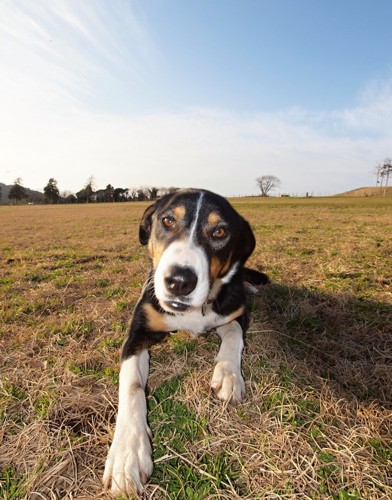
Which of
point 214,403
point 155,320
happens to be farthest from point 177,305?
point 214,403

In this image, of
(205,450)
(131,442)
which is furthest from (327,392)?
(131,442)

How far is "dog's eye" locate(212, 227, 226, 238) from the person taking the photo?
360 centimetres

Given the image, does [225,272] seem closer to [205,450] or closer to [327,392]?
[327,392]

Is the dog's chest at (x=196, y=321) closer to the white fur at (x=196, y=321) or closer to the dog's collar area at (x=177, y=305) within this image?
the white fur at (x=196, y=321)

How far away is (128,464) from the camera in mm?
2068

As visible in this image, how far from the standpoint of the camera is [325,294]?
5434mm

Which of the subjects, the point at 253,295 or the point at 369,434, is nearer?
the point at 369,434

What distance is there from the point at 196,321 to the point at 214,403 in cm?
117

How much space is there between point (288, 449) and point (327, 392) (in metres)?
0.77

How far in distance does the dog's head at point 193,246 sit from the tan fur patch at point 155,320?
467mm

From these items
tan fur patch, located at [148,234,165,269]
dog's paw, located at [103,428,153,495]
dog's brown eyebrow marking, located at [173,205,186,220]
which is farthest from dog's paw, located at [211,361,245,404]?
dog's brown eyebrow marking, located at [173,205,186,220]

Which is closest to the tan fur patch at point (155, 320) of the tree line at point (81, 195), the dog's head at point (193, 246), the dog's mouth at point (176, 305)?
the dog's head at point (193, 246)

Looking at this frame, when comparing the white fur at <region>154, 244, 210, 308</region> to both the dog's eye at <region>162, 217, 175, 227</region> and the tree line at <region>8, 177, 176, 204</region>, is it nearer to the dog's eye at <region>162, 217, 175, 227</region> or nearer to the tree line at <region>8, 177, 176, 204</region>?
the dog's eye at <region>162, 217, 175, 227</region>

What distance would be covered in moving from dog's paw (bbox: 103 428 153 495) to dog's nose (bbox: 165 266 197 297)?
1.13 m
